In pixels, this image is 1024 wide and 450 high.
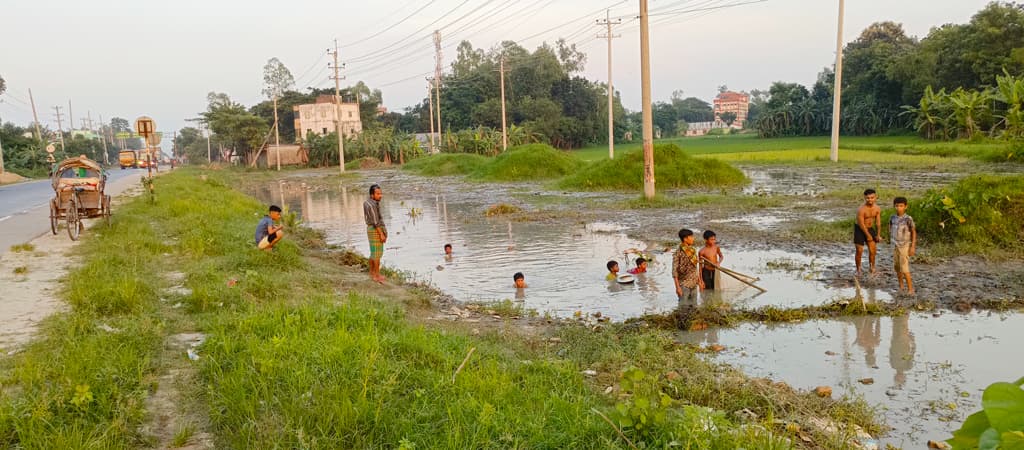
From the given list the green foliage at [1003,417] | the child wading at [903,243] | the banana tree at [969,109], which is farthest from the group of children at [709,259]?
the banana tree at [969,109]

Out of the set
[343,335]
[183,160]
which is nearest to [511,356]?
[343,335]

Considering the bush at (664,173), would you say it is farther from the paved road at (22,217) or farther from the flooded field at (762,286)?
the paved road at (22,217)

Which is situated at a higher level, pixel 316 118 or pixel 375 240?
pixel 316 118

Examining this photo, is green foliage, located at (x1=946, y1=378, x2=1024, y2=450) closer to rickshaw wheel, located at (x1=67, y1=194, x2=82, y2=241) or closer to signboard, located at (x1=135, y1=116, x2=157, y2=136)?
rickshaw wheel, located at (x1=67, y1=194, x2=82, y2=241)

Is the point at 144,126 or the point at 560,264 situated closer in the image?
the point at 560,264

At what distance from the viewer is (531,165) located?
3538 cm

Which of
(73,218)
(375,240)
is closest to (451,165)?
(73,218)

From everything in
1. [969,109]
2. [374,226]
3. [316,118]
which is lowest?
[374,226]

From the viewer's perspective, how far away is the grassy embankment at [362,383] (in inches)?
158

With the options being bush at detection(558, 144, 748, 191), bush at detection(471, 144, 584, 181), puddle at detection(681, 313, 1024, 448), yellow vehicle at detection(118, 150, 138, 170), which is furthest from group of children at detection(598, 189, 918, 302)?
yellow vehicle at detection(118, 150, 138, 170)

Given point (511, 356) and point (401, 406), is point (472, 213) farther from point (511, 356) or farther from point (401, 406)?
point (401, 406)

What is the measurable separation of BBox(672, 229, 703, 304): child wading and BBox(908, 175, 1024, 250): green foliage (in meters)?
5.45

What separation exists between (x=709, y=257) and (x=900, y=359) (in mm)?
2751

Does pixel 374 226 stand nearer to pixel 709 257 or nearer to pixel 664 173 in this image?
pixel 709 257
